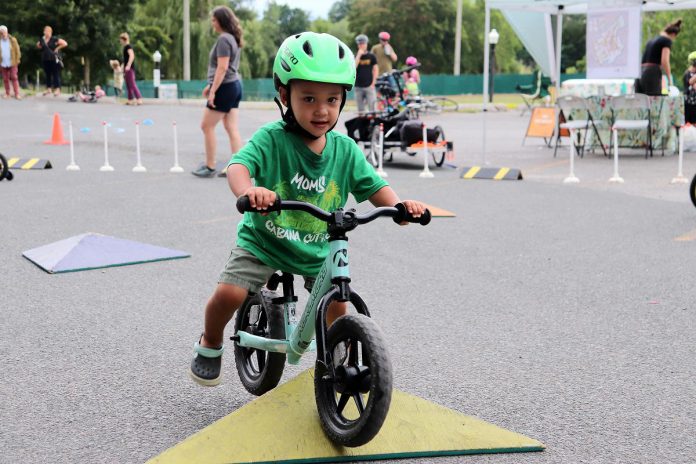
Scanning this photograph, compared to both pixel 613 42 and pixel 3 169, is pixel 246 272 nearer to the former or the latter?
pixel 3 169

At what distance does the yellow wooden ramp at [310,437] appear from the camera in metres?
3.77

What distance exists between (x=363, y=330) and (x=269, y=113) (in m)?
29.9

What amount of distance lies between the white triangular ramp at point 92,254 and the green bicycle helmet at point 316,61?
402 centimetres

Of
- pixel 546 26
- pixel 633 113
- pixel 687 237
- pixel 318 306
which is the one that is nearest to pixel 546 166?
pixel 633 113

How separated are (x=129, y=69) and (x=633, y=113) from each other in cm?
1770

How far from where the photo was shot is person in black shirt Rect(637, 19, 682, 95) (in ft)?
55.9

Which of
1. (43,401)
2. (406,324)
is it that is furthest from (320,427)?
(406,324)

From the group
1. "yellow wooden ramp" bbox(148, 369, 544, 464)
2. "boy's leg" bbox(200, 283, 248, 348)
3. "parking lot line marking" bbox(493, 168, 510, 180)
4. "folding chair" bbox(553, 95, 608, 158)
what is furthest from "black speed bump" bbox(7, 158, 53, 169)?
"yellow wooden ramp" bbox(148, 369, 544, 464)

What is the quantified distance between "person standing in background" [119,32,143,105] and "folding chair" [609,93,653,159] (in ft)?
51.0

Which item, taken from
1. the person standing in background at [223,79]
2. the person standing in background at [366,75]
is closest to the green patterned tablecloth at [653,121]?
the person standing in background at [366,75]

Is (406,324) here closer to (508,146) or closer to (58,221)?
(58,221)

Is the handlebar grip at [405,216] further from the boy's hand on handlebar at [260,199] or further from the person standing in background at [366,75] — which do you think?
the person standing in background at [366,75]

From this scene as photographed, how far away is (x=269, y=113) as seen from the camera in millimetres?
33031

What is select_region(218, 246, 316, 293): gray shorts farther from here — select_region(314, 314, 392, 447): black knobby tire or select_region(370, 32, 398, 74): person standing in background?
select_region(370, 32, 398, 74): person standing in background
